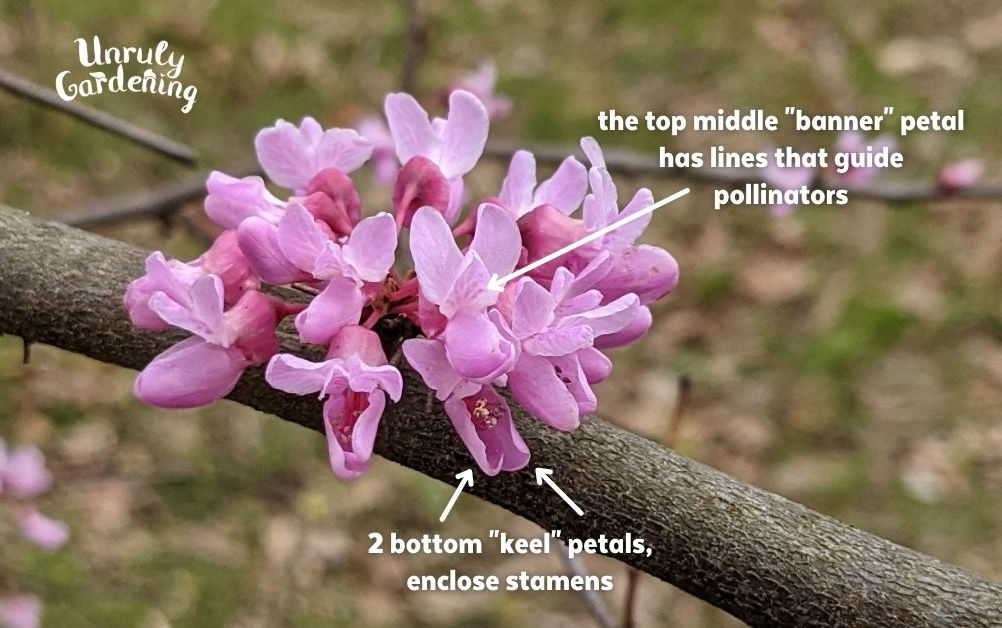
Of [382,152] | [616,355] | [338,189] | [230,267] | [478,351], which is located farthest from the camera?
[616,355]

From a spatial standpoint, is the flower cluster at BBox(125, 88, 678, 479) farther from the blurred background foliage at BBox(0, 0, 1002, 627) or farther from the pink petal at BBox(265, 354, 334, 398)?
the blurred background foliage at BBox(0, 0, 1002, 627)

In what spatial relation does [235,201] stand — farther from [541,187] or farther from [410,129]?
[541,187]

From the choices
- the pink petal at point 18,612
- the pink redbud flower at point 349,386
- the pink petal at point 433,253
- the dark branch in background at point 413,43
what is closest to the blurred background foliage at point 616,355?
the pink petal at point 18,612

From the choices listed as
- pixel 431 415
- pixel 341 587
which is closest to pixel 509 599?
pixel 341 587

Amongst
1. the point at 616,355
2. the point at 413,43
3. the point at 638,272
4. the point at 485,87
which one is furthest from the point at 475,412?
the point at 616,355

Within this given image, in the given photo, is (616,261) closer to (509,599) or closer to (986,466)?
(509,599)

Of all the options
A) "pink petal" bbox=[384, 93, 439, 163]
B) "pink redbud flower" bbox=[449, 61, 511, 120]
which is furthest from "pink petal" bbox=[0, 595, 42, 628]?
"pink petal" bbox=[384, 93, 439, 163]
